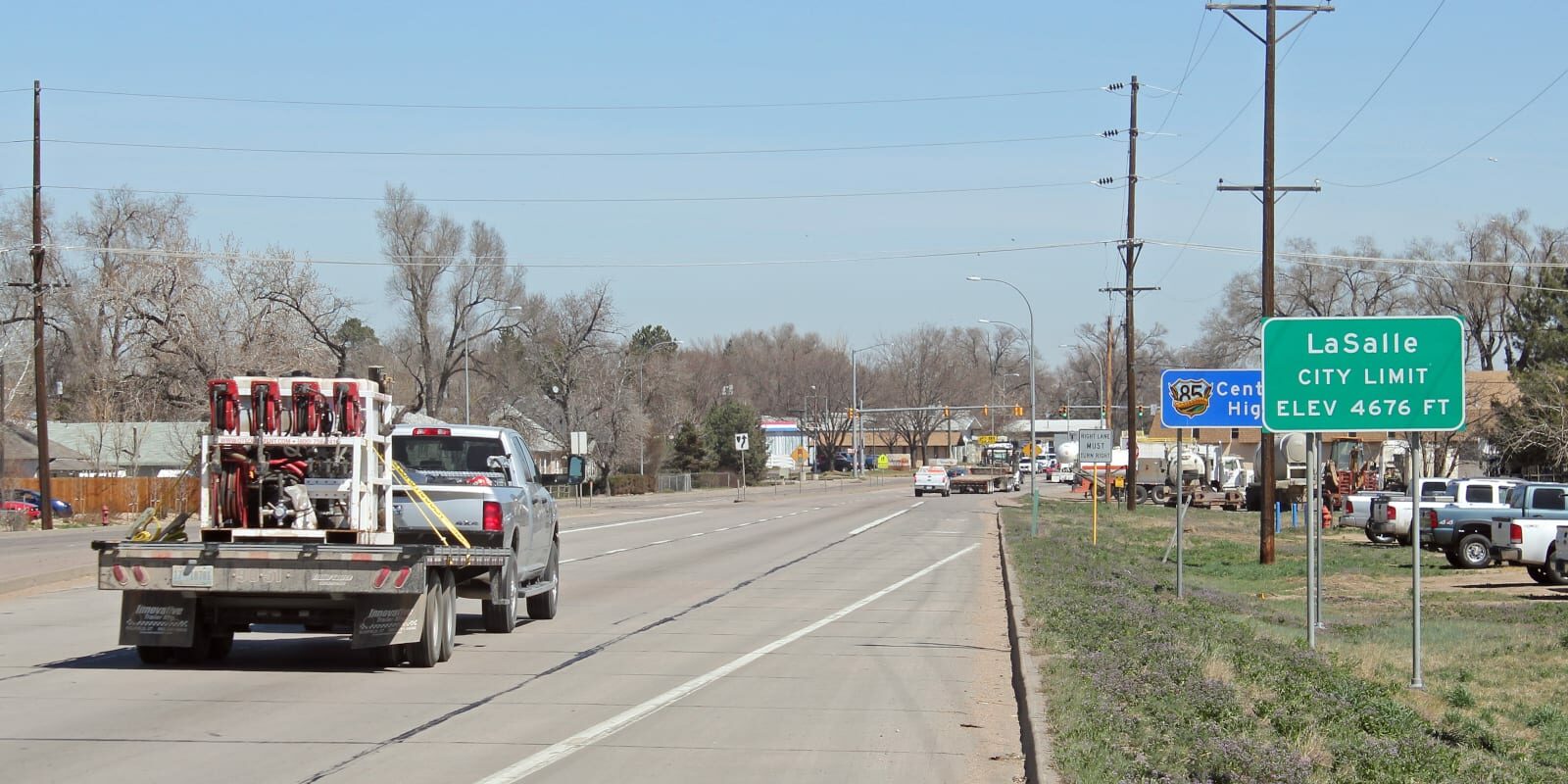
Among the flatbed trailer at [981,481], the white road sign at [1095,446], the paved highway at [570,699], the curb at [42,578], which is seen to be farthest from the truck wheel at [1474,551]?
the flatbed trailer at [981,481]

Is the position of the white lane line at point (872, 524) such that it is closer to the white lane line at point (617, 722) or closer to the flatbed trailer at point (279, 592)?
the white lane line at point (617, 722)

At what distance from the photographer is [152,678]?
1202 centimetres

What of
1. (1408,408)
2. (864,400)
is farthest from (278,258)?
(864,400)

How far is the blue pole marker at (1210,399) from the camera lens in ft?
66.2

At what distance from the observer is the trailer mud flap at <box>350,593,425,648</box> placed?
12.2 meters

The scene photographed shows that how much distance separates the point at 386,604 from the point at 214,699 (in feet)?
5.69

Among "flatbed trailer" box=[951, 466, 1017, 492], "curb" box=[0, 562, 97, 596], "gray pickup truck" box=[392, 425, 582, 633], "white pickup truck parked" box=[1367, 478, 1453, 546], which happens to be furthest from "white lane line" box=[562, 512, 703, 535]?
"flatbed trailer" box=[951, 466, 1017, 492]

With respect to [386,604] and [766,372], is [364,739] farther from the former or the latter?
[766,372]

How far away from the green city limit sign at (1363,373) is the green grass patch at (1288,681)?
2.20 meters

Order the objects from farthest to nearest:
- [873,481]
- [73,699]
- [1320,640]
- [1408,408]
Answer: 1. [873,481]
2. [1320,640]
3. [1408,408]
4. [73,699]

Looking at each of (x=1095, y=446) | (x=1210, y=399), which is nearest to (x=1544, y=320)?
(x=1095, y=446)

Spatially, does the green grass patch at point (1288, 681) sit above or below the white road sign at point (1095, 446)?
below

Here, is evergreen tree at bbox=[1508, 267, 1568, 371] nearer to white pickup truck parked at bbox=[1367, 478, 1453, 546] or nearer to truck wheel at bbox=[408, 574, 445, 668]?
white pickup truck parked at bbox=[1367, 478, 1453, 546]

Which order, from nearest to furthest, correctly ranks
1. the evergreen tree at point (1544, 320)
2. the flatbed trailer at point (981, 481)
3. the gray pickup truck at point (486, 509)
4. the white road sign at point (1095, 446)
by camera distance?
the gray pickup truck at point (486, 509)
the white road sign at point (1095, 446)
the evergreen tree at point (1544, 320)
the flatbed trailer at point (981, 481)
